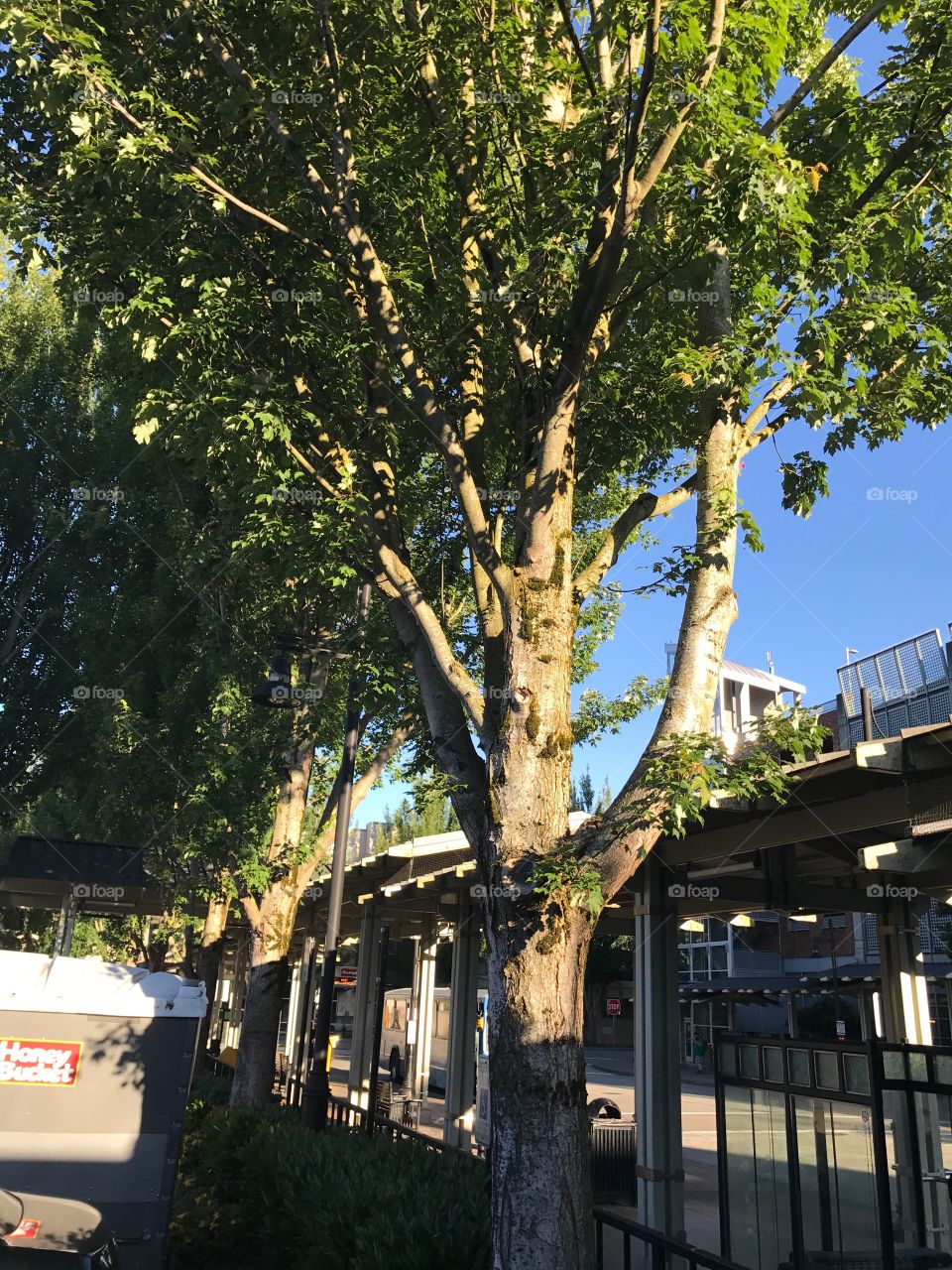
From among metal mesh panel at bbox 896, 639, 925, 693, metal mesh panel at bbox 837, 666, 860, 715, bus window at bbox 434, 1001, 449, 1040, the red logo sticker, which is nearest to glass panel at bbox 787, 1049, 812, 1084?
the red logo sticker

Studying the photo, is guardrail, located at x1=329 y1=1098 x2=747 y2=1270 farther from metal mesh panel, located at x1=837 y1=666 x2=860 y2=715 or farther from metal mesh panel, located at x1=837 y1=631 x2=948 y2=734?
metal mesh panel, located at x1=837 y1=666 x2=860 y2=715

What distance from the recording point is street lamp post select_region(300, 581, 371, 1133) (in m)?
10.4

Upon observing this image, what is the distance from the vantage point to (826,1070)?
28.7 ft

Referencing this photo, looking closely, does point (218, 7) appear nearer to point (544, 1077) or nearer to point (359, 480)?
point (359, 480)

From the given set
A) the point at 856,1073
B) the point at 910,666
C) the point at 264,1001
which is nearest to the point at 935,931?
the point at 910,666

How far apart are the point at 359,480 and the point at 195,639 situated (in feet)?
31.6

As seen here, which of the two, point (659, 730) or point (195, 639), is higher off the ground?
point (195, 639)

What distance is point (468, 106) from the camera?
7.67 metres

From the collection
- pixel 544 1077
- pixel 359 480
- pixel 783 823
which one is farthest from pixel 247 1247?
pixel 359 480

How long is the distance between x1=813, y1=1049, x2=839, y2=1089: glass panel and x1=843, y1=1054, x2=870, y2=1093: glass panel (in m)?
0.11

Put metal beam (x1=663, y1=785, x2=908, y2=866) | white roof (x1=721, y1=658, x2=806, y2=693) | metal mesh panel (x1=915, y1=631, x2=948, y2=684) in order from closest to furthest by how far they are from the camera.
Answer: metal beam (x1=663, y1=785, x2=908, y2=866) < metal mesh panel (x1=915, y1=631, x2=948, y2=684) < white roof (x1=721, y1=658, x2=806, y2=693)

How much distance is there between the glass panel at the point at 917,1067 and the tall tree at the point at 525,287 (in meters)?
3.84

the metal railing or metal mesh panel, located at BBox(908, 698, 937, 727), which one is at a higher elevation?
metal mesh panel, located at BBox(908, 698, 937, 727)

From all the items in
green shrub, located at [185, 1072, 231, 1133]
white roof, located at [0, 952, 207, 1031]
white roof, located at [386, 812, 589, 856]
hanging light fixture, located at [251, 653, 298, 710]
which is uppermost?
hanging light fixture, located at [251, 653, 298, 710]
